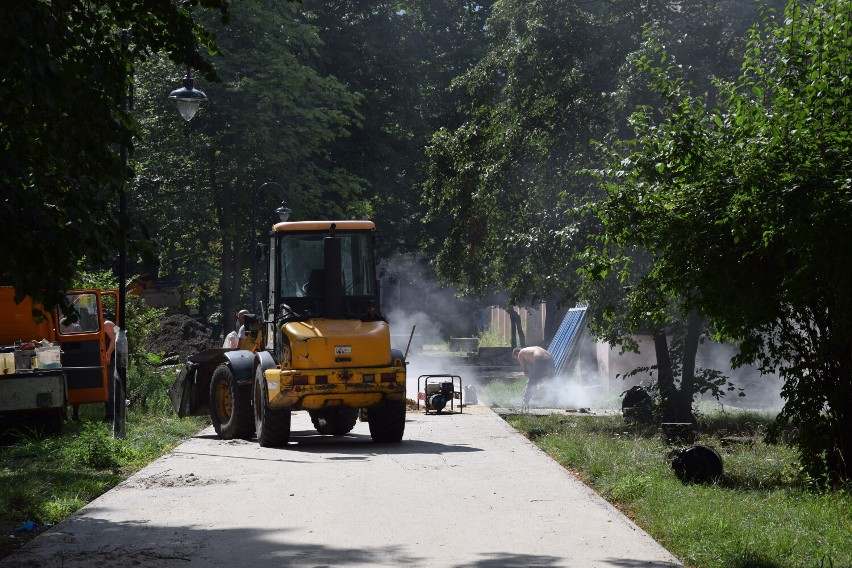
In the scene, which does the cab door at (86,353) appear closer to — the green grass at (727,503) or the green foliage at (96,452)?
the green foliage at (96,452)

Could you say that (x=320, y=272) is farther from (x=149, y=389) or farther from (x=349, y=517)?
(x=349, y=517)

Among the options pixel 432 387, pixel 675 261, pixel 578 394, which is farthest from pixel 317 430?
pixel 578 394

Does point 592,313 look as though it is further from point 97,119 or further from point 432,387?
point 97,119

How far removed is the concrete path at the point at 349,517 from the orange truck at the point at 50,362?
2.65 metres

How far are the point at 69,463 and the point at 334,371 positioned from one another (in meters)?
4.14

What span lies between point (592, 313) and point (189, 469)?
40.3ft

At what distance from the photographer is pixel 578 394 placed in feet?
116

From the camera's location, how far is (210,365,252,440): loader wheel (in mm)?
19281

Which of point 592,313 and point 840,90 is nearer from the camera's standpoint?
point 840,90

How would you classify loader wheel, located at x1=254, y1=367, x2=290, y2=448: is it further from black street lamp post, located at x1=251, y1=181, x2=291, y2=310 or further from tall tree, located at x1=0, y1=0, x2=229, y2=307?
black street lamp post, located at x1=251, y1=181, x2=291, y2=310

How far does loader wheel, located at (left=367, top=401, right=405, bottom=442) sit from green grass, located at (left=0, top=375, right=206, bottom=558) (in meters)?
2.79

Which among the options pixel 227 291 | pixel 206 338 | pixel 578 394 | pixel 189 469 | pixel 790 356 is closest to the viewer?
pixel 790 356

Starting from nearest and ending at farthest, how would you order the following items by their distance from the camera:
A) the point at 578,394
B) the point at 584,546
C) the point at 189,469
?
1. the point at 584,546
2. the point at 189,469
3. the point at 578,394

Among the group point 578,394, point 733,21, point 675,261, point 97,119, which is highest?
point 733,21
